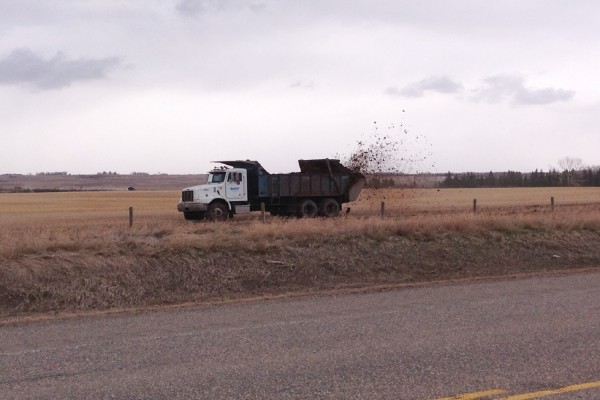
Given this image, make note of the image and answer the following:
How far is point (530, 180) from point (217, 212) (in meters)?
104

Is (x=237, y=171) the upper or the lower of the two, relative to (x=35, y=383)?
upper

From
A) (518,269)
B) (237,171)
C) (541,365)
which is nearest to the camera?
(541,365)

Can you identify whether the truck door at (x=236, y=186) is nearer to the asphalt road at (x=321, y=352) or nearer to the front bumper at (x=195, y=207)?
the front bumper at (x=195, y=207)

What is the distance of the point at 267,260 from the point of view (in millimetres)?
14219

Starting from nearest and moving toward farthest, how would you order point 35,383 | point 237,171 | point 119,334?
point 35,383 < point 119,334 < point 237,171

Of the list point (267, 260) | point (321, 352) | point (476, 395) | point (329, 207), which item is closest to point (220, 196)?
point (329, 207)

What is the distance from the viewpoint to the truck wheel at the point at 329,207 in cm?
3403

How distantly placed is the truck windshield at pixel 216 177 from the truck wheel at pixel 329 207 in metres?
4.96

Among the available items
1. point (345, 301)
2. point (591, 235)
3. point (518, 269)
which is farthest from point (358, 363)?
point (591, 235)

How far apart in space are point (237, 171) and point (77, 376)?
2630 cm

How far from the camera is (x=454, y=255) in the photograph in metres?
16.2

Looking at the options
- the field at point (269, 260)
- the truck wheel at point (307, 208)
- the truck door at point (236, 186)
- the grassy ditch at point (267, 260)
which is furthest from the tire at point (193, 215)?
the grassy ditch at point (267, 260)

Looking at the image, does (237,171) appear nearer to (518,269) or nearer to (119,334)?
(518,269)

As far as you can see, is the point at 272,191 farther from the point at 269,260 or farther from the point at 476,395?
the point at 476,395
